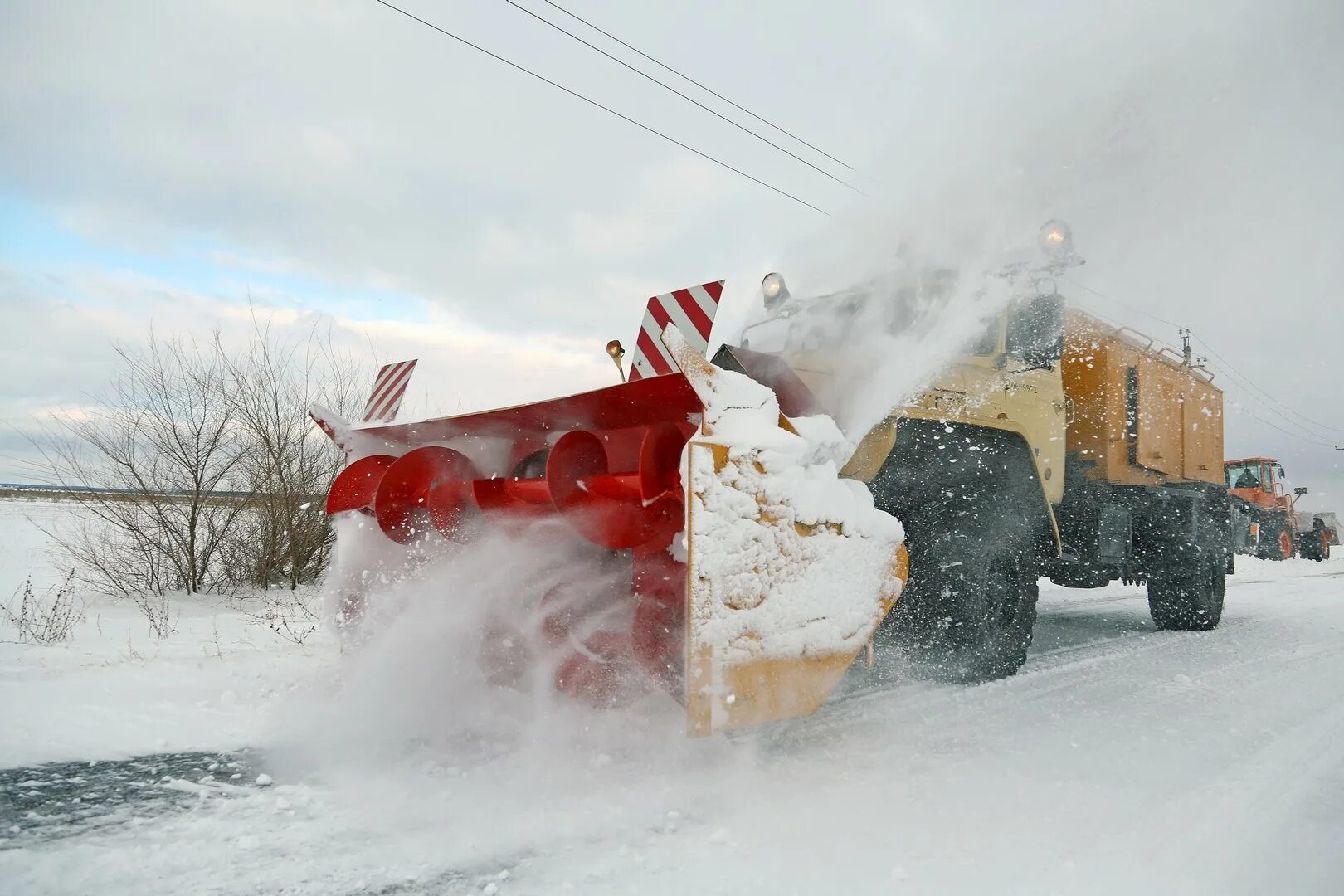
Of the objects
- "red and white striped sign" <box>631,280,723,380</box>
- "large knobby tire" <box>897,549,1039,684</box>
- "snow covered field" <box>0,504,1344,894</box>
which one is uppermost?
"red and white striped sign" <box>631,280,723,380</box>

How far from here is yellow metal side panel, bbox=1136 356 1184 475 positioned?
21.8ft

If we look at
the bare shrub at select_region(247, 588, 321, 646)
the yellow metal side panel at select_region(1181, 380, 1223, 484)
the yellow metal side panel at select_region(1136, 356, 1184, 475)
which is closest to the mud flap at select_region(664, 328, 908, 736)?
the bare shrub at select_region(247, 588, 321, 646)

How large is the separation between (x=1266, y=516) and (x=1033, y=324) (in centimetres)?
908

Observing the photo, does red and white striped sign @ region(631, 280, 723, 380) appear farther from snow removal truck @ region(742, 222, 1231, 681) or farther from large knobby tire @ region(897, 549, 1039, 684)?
large knobby tire @ region(897, 549, 1039, 684)

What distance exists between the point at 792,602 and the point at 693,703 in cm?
54

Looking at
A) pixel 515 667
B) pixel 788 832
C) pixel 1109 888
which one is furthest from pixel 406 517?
pixel 1109 888

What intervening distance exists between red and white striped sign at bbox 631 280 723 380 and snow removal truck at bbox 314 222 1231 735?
1 centimetres

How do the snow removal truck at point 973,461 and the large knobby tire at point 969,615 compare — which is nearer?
the snow removal truck at point 973,461

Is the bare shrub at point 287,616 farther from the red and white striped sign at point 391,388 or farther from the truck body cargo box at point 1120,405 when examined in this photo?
the truck body cargo box at point 1120,405

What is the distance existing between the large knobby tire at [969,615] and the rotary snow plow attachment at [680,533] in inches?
52.7

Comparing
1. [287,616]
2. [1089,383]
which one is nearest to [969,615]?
[1089,383]

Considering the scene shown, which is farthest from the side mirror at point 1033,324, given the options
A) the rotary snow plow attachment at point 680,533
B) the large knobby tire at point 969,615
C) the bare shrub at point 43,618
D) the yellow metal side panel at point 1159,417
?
the bare shrub at point 43,618

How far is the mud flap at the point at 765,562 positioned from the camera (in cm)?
255

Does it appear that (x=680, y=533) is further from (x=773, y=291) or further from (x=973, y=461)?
(x=773, y=291)
